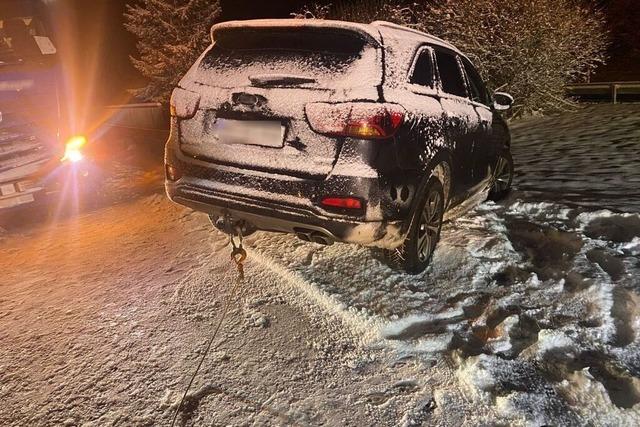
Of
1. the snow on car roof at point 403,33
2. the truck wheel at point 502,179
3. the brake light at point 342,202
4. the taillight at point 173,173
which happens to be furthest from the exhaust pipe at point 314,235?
the truck wheel at point 502,179

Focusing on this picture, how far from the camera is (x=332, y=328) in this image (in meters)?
3.27

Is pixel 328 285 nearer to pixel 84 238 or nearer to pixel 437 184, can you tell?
pixel 437 184

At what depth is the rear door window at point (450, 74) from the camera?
13.8 ft

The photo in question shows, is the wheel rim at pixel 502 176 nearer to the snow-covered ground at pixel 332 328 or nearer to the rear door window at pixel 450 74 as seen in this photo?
the snow-covered ground at pixel 332 328

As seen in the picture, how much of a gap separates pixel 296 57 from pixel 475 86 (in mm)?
2345

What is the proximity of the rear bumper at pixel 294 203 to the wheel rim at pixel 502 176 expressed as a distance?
9.08ft

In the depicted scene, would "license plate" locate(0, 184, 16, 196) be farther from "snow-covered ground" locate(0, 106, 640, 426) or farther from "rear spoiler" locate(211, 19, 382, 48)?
"rear spoiler" locate(211, 19, 382, 48)

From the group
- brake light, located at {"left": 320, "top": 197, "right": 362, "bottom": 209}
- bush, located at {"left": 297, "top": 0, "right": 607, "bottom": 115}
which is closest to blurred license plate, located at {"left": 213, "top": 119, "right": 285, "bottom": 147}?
brake light, located at {"left": 320, "top": 197, "right": 362, "bottom": 209}

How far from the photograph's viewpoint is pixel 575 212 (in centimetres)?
490

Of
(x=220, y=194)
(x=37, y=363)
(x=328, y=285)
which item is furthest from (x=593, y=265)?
(x=37, y=363)

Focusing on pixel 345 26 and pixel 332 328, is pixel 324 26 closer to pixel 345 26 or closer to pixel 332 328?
pixel 345 26

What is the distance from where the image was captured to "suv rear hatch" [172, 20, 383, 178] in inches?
127

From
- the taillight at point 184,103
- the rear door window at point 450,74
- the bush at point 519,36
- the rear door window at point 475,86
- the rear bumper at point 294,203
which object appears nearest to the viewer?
the rear bumper at point 294,203

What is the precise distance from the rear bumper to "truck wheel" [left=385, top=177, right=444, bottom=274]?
253 mm
